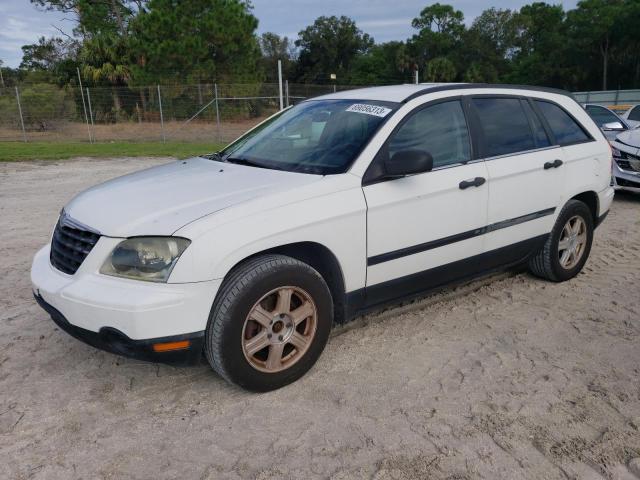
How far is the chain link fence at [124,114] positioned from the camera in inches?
874

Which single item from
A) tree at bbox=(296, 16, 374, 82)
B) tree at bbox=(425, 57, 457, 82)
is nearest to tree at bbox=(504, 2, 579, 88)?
tree at bbox=(425, 57, 457, 82)

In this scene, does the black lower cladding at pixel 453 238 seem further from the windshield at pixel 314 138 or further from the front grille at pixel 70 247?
the front grille at pixel 70 247

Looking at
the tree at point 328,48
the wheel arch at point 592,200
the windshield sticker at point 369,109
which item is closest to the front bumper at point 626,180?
the wheel arch at point 592,200

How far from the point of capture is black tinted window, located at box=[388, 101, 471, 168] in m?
3.72

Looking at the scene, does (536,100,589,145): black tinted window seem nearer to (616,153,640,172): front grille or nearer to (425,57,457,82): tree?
(616,153,640,172): front grille

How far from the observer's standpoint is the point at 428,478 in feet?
8.21

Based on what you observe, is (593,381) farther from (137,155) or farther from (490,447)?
(137,155)

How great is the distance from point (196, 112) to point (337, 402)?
860 inches

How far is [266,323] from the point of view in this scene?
3.11 meters

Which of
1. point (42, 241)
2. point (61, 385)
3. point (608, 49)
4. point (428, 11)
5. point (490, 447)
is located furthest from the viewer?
point (428, 11)

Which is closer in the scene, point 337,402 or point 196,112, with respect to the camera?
point 337,402

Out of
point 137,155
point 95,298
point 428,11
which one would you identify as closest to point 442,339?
point 95,298

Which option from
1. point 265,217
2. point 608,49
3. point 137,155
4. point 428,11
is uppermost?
point 428,11

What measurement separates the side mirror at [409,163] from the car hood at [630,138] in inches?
262
